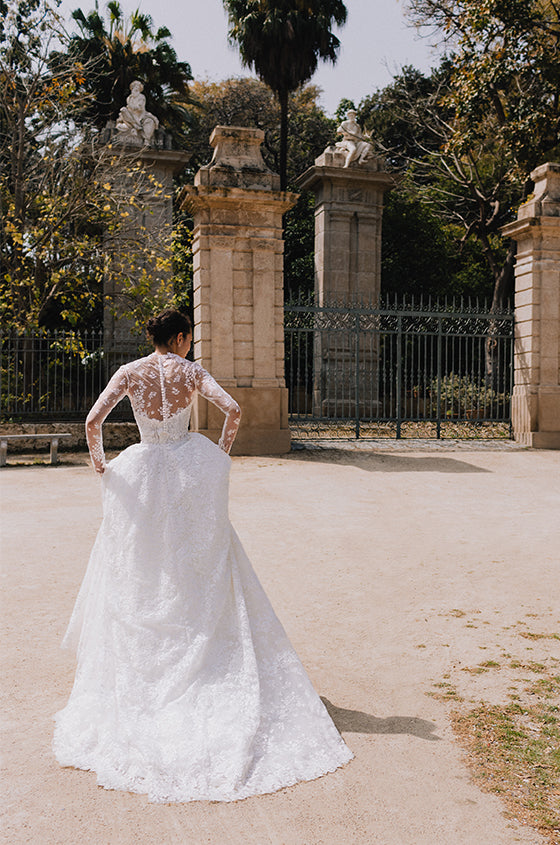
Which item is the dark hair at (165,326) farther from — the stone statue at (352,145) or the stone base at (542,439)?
the stone statue at (352,145)

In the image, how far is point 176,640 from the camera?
297 cm

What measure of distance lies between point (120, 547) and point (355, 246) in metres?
16.9

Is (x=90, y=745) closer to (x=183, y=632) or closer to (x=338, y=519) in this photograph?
(x=183, y=632)

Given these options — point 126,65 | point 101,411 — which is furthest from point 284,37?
point 101,411

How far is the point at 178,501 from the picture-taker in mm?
3117

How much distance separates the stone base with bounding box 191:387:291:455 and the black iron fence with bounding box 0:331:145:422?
263 cm

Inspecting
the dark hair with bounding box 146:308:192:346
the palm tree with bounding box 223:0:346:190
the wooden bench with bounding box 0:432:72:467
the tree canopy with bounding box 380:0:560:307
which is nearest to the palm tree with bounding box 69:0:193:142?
the palm tree with bounding box 223:0:346:190

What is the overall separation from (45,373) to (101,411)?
11821mm

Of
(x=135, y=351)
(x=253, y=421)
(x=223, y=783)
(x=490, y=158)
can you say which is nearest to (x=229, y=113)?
(x=490, y=158)

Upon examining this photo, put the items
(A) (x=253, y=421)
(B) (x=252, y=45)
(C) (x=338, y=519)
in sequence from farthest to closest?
(B) (x=252, y=45) → (A) (x=253, y=421) → (C) (x=338, y=519)

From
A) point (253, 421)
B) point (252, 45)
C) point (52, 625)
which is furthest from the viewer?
point (252, 45)

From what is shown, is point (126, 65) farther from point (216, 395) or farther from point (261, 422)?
point (216, 395)

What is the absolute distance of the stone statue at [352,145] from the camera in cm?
1877

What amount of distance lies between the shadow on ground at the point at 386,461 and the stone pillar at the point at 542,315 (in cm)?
248
